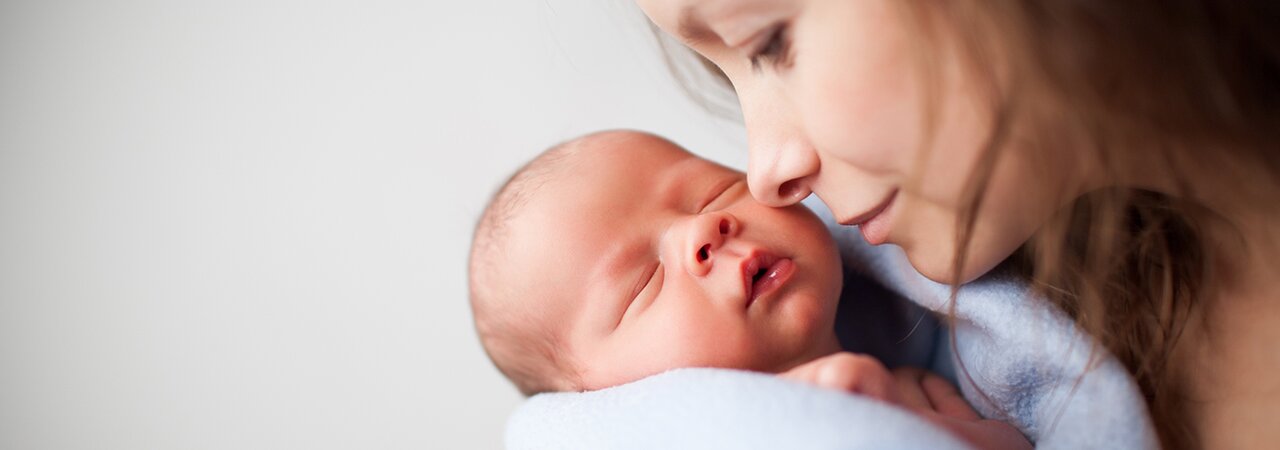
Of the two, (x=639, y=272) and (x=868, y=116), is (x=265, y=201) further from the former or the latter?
(x=868, y=116)

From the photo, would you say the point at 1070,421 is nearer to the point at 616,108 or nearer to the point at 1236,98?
the point at 1236,98

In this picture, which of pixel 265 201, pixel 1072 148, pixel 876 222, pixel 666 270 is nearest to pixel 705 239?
pixel 666 270

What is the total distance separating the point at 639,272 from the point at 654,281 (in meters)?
0.02

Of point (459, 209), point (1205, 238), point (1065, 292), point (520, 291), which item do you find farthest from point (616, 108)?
point (1205, 238)

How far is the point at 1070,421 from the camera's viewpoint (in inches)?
34.4

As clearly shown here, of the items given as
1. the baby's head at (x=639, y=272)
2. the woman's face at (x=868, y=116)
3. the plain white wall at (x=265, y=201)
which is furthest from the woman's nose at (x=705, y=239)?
the plain white wall at (x=265, y=201)

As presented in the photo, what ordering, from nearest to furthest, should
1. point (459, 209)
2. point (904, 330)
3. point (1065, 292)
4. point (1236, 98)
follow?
point (1236, 98), point (1065, 292), point (904, 330), point (459, 209)

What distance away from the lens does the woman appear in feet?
2.15

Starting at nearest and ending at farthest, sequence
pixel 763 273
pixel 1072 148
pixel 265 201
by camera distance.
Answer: pixel 1072 148 < pixel 763 273 < pixel 265 201

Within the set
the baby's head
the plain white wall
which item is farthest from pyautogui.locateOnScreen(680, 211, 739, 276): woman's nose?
the plain white wall

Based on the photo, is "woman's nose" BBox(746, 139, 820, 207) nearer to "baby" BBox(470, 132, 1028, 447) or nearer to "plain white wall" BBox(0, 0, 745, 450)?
"baby" BBox(470, 132, 1028, 447)

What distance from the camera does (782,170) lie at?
0.80 metres

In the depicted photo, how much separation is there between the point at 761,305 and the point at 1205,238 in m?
0.38

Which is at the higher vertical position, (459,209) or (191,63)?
(191,63)
